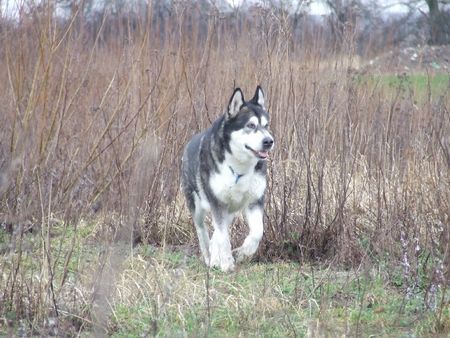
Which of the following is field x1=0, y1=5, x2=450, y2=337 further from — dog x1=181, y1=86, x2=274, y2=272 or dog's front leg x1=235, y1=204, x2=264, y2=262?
dog x1=181, y1=86, x2=274, y2=272

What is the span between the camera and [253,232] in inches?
266

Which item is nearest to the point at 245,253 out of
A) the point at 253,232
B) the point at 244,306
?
the point at 253,232

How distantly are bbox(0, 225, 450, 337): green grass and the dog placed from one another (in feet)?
2.32

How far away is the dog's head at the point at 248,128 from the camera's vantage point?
693cm

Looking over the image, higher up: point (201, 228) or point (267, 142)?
point (267, 142)

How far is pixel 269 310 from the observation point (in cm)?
517

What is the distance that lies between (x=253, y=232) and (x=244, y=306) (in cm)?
160

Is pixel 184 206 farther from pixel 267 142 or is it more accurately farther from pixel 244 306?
pixel 244 306

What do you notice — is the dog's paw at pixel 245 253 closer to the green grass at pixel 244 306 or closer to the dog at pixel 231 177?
the dog at pixel 231 177

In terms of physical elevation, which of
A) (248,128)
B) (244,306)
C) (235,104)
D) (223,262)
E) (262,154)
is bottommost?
(223,262)

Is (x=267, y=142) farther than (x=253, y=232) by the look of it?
Yes

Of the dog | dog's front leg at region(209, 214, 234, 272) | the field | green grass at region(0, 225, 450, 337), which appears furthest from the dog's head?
green grass at region(0, 225, 450, 337)

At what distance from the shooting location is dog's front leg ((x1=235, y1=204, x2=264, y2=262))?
675 centimetres

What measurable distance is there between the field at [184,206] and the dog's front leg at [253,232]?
0.13 metres
